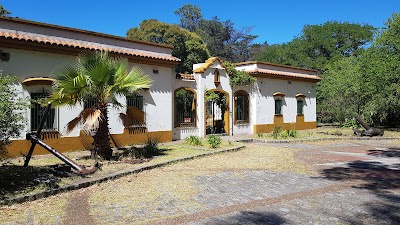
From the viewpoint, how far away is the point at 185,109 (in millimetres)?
17969

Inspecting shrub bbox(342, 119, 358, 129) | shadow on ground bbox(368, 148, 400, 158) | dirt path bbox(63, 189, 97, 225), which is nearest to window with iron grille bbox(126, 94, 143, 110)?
dirt path bbox(63, 189, 97, 225)

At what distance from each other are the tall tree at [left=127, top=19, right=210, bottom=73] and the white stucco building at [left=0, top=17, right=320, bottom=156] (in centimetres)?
1403

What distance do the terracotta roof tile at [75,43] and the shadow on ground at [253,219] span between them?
948cm

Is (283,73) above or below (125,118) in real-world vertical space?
above

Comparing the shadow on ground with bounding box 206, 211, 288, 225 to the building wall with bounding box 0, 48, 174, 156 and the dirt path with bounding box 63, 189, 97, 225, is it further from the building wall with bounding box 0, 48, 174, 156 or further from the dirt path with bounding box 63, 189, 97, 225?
the building wall with bounding box 0, 48, 174, 156

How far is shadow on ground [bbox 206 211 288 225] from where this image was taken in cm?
527

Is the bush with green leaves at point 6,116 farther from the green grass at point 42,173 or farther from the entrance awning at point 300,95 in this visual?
the entrance awning at point 300,95

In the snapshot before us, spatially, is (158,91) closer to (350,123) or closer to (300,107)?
(300,107)

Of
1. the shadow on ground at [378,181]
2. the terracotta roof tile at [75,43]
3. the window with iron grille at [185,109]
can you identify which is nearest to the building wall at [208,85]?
the window with iron grille at [185,109]

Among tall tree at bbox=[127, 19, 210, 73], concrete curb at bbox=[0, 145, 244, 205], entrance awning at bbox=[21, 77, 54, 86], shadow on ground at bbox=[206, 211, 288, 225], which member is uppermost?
tall tree at bbox=[127, 19, 210, 73]

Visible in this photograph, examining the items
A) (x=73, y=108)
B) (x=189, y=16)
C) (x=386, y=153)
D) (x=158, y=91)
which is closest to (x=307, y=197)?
(x=386, y=153)

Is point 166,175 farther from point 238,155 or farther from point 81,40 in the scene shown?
point 81,40

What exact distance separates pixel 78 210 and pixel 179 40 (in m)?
32.5

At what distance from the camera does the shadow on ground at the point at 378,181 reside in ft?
18.6
